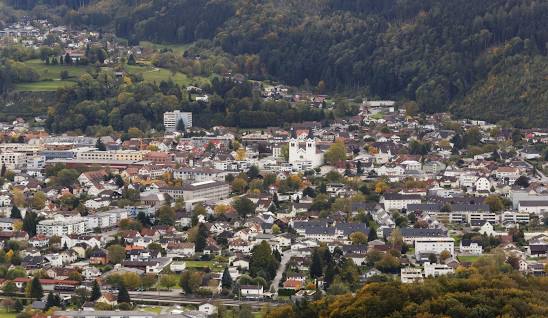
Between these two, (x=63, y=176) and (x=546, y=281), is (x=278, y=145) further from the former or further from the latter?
(x=546, y=281)

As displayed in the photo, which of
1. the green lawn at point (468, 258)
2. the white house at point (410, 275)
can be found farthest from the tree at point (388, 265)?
the green lawn at point (468, 258)

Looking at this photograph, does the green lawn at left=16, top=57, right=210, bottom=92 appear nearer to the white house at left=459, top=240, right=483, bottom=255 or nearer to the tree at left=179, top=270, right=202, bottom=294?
the white house at left=459, top=240, right=483, bottom=255

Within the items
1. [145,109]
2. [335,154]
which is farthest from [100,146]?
[335,154]

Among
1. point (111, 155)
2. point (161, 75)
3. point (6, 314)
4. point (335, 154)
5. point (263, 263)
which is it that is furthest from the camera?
point (161, 75)

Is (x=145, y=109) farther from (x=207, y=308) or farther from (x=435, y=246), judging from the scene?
(x=207, y=308)

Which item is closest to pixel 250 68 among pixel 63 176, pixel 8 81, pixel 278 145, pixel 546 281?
pixel 8 81

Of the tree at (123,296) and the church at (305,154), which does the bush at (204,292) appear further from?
the church at (305,154)
